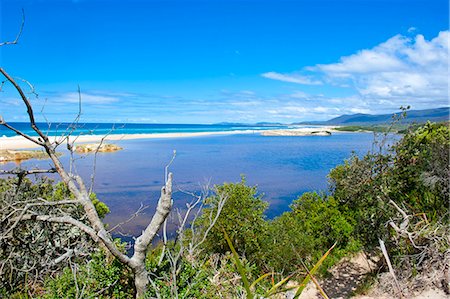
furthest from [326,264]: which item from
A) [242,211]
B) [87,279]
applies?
[87,279]

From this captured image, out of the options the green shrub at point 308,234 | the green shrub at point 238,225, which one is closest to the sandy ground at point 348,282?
the green shrub at point 308,234

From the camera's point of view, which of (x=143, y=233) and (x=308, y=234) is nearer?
(x=143, y=233)

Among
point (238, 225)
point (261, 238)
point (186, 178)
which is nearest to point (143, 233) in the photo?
point (238, 225)

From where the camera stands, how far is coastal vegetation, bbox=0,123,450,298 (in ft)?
16.6

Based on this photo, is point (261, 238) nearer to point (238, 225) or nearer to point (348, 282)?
point (238, 225)

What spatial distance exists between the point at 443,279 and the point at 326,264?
3.41 metres

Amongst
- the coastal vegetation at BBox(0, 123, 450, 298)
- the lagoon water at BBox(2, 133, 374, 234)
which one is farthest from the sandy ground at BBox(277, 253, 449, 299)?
the lagoon water at BBox(2, 133, 374, 234)

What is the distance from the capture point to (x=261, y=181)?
78.7ft

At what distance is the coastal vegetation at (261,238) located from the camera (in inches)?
199

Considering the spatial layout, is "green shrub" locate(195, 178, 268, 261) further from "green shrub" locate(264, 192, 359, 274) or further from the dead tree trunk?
the dead tree trunk

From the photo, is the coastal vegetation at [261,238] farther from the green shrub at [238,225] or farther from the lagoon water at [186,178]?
the lagoon water at [186,178]

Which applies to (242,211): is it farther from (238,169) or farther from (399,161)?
(238,169)

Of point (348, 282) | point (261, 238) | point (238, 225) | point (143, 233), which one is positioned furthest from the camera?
point (348, 282)

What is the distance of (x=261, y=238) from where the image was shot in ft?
31.1
